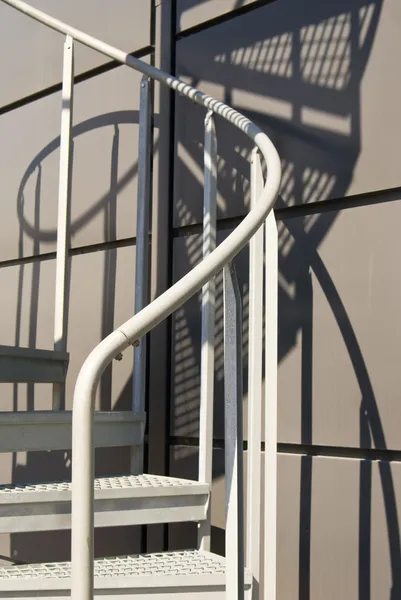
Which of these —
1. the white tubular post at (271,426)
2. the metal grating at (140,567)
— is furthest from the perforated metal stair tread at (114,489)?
the white tubular post at (271,426)

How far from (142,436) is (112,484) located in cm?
31


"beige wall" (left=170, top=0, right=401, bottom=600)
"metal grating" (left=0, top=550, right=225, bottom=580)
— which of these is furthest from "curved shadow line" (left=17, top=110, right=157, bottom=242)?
"metal grating" (left=0, top=550, right=225, bottom=580)

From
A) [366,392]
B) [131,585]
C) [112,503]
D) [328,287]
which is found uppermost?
[328,287]

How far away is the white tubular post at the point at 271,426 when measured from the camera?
76.0 inches

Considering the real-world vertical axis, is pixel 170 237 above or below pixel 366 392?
above

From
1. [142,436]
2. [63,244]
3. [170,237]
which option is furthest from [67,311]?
[142,436]

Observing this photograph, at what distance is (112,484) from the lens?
2.16 metres

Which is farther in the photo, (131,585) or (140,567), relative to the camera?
(140,567)

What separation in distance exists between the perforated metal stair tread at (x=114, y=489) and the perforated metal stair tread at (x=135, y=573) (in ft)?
0.54

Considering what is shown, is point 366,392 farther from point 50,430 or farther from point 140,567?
point 50,430

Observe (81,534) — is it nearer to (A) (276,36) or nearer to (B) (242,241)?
(B) (242,241)

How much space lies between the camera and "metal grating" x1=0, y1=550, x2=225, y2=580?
194 centimetres

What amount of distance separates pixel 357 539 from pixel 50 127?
1.96m

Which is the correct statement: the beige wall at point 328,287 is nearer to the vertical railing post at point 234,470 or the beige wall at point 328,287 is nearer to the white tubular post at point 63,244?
the white tubular post at point 63,244
